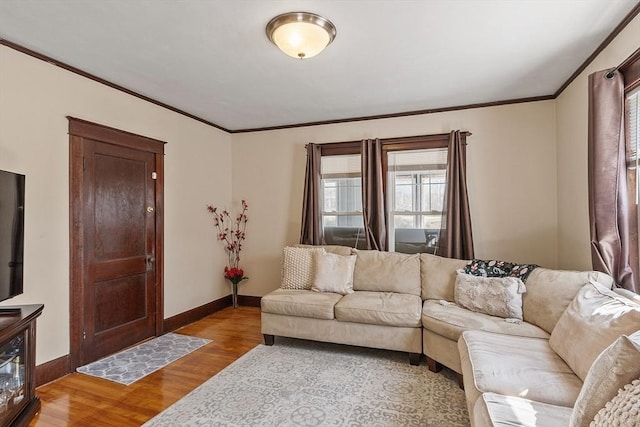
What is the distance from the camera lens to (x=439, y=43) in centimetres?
247

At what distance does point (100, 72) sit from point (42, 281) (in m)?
1.88

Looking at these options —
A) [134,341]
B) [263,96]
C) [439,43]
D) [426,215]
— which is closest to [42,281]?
[134,341]

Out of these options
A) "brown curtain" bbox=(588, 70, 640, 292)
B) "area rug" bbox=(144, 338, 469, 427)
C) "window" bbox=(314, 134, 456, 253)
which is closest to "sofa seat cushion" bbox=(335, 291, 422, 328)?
"area rug" bbox=(144, 338, 469, 427)

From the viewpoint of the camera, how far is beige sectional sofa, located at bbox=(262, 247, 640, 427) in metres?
1.49

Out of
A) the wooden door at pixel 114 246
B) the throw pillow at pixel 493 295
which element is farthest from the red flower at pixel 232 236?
the throw pillow at pixel 493 295

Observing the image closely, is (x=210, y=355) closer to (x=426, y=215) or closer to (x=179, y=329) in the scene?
(x=179, y=329)

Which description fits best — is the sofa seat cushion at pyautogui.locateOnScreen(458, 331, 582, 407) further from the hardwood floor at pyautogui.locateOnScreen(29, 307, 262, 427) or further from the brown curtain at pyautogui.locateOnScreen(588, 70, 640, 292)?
the hardwood floor at pyautogui.locateOnScreen(29, 307, 262, 427)

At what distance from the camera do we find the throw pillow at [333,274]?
3582 mm

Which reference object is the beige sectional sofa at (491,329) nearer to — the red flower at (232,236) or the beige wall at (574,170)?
the beige wall at (574,170)

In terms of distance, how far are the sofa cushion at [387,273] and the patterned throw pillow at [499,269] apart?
55cm

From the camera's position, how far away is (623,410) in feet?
3.21

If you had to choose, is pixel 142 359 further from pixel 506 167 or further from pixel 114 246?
pixel 506 167

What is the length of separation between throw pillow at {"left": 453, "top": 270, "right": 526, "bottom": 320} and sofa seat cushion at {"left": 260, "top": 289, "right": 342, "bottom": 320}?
4.03 feet

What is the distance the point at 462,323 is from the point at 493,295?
41 centimetres
